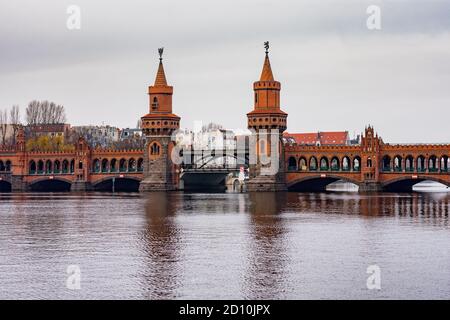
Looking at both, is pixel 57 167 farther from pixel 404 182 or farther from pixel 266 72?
pixel 404 182

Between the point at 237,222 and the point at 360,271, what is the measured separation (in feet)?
80.7

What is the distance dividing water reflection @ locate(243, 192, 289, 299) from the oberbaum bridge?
5554 cm

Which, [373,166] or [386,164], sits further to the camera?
[386,164]

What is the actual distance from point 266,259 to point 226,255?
2549 mm

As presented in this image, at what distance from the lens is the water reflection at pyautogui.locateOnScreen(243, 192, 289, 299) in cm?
2952

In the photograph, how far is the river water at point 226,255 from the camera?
2961 cm

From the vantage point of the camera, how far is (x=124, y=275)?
32.6 m

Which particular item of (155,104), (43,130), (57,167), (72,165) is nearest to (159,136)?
(155,104)

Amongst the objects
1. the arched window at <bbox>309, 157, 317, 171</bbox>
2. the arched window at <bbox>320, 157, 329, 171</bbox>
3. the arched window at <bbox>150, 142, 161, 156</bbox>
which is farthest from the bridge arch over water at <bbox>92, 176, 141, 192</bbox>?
the arched window at <bbox>320, 157, 329, 171</bbox>

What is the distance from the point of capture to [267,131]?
11875 centimetres

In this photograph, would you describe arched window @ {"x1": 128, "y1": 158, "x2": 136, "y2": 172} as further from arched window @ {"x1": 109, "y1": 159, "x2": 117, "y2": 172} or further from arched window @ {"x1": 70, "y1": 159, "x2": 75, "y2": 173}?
arched window @ {"x1": 70, "y1": 159, "x2": 75, "y2": 173}

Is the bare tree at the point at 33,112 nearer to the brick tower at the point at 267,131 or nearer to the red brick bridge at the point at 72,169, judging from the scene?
the red brick bridge at the point at 72,169

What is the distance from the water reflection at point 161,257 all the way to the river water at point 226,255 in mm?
50
